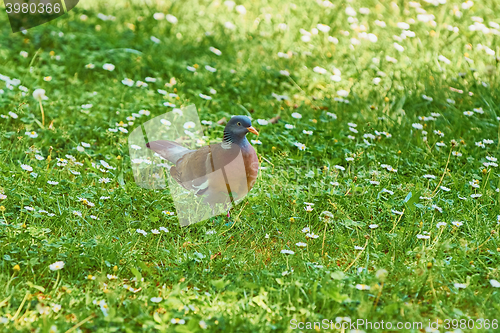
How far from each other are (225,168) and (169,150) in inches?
29.9

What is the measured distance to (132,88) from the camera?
5.50 m

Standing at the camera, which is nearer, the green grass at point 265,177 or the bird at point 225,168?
the green grass at point 265,177

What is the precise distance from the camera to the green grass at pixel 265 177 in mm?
2803

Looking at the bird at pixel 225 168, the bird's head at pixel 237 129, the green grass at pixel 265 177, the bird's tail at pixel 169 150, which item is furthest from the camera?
the bird's tail at pixel 169 150

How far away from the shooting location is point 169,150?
160 inches

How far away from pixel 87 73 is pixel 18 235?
3.07 meters

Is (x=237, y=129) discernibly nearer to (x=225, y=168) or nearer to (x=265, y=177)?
(x=225, y=168)

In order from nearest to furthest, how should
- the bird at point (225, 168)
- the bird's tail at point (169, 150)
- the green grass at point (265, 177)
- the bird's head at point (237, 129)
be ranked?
the green grass at point (265, 177), the bird at point (225, 168), the bird's head at point (237, 129), the bird's tail at point (169, 150)

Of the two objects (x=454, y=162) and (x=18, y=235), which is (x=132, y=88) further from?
(x=454, y=162)

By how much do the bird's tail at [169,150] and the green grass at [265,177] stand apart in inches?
11.9

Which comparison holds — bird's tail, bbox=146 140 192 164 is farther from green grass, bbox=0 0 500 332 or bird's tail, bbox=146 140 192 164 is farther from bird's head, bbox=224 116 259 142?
bird's head, bbox=224 116 259 142

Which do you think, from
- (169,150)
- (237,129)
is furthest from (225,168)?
(169,150)

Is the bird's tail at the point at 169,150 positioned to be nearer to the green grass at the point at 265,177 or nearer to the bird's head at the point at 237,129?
the green grass at the point at 265,177

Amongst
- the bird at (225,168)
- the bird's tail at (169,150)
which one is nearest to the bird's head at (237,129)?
the bird at (225,168)
